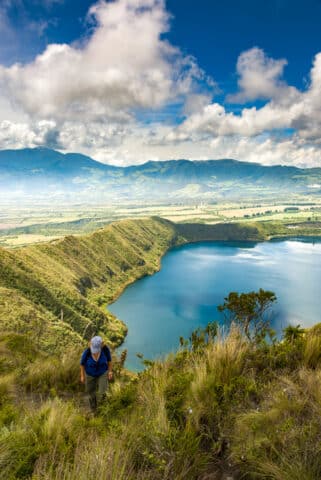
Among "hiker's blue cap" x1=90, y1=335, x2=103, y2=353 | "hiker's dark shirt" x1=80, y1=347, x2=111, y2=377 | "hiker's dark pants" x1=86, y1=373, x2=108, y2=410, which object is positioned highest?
"hiker's blue cap" x1=90, y1=335, x2=103, y2=353

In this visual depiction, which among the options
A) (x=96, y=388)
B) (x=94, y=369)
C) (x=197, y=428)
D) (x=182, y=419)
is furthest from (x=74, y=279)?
(x=197, y=428)

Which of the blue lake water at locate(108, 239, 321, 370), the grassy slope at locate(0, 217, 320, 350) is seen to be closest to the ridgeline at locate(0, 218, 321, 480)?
the grassy slope at locate(0, 217, 320, 350)

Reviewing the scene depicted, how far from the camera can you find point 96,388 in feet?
23.8

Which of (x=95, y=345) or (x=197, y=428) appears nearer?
(x=197, y=428)

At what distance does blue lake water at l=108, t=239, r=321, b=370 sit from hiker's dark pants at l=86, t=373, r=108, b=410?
1246 inches

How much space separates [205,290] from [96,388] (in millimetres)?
84724

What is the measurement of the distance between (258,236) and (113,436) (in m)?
195

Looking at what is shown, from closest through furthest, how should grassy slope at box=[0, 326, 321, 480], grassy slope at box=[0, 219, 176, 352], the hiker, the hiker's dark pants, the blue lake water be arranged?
grassy slope at box=[0, 326, 321, 480] → the hiker's dark pants → the hiker → grassy slope at box=[0, 219, 176, 352] → the blue lake water

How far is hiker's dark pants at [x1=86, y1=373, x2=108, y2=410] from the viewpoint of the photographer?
6620 millimetres

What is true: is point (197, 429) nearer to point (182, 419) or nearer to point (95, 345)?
point (182, 419)

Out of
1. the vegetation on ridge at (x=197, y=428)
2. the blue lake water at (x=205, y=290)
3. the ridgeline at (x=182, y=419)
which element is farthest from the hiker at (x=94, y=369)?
the blue lake water at (x=205, y=290)

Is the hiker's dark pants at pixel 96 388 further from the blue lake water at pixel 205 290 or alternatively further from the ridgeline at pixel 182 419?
the blue lake water at pixel 205 290

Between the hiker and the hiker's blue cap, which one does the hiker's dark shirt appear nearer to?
the hiker

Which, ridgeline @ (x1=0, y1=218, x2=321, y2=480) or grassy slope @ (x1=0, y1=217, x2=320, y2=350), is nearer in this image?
ridgeline @ (x1=0, y1=218, x2=321, y2=480)
